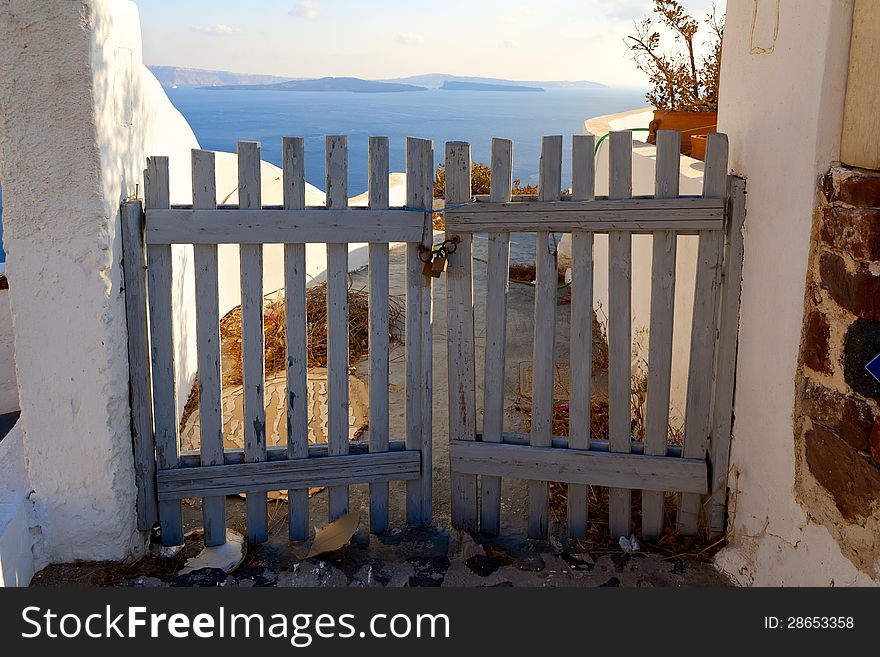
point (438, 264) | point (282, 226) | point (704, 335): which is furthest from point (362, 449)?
point (704, 335)

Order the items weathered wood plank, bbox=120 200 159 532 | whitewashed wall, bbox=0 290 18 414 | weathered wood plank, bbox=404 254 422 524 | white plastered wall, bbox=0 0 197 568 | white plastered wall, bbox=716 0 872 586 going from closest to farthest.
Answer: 1. white plastered wall, bbox=716 0 872 586
2. white plastered wall, bbox=0 0 197 568
3. weathered wood plank, bbox=120 200 159 532
4. weathered wood plank, bbox=404 254 422 524
5. whitewashed wall, bbox=0 290 18 414

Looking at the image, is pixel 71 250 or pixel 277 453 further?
pixel 277 453

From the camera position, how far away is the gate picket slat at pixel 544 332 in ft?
10.3

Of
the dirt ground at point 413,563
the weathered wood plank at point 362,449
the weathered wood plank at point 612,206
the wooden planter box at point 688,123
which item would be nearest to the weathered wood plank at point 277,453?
the weathered wood plank at point 362,449

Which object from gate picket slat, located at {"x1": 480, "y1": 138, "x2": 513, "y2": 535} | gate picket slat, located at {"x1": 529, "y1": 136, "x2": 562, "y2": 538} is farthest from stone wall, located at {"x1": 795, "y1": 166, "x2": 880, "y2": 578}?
gate picket slat, located at {"x1": 480, "y1": 138, "x2": 513, "y2": 535}

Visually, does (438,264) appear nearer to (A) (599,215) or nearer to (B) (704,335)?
(A) (599,215)

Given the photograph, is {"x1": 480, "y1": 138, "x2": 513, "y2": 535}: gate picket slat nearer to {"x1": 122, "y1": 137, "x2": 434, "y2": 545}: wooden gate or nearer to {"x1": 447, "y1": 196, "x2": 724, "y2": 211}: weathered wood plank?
{"x1": 447, "y1": 196, "x2": 724, "y2": 211}: weathered wood plank

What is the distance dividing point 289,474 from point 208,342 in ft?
1.94

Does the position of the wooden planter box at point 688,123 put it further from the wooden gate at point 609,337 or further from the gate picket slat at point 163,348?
the gate picket slat at point 163,348

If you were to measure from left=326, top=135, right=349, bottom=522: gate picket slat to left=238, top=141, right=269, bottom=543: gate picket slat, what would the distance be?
9.8 inches

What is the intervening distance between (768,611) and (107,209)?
2493 mm

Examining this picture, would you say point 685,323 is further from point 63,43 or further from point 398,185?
point 398,185

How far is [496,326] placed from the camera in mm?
3295

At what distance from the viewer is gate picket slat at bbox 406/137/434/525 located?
3.17 metres
